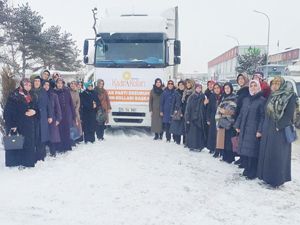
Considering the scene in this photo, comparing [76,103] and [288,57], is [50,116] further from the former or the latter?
[288,57]

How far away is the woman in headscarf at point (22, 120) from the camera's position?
6387mm

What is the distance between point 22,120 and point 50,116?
904 millimetres

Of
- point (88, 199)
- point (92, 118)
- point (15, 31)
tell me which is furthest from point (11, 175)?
point (15, 31)

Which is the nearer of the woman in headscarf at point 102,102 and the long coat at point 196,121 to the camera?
the long coat at point 196,121

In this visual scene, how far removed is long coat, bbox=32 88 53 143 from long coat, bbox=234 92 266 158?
3.89 m

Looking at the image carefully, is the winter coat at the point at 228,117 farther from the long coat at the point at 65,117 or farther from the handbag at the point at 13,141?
the handbag at the point at 13,141

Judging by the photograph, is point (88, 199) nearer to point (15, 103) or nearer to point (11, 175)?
point (11, 175)

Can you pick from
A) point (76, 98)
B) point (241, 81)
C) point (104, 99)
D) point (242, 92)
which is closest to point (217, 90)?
point (241, 81)

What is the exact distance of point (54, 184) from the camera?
5793 mm

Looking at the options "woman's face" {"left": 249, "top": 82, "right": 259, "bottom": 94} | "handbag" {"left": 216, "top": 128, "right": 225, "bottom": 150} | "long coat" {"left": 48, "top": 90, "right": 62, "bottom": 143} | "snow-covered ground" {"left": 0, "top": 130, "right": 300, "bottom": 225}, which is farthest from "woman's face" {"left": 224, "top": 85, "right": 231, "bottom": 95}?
"long coat" {"left": 48, "top": 90, "right": 62, "bottom": 143}

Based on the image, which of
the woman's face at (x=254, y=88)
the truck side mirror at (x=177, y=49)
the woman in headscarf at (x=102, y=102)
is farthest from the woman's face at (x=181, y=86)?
the woman's face at (x=254, y=88)

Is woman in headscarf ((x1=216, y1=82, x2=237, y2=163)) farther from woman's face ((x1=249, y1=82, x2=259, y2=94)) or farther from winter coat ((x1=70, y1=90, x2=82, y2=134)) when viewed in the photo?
winter coat ((x1=70, y1=90, x2=82, y2=134))

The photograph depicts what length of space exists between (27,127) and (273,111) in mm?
4372

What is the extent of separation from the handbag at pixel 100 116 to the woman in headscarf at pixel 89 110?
144 millimetres
